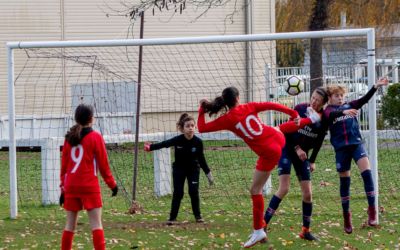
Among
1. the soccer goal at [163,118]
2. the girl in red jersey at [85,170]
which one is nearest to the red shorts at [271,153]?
the girl in red jersey at [85,170]

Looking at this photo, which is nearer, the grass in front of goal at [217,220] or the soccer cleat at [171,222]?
the grass in front of goal at [217,220]

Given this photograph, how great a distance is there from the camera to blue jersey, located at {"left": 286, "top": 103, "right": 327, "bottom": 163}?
10391 millimetres

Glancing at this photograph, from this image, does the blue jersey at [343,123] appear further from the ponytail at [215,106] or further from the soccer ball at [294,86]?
the soccer ball at [294,86]

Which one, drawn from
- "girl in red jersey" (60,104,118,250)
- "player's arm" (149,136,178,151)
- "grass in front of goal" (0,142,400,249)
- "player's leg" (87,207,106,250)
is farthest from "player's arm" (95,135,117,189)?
"player's arm" (149,136,178,151)

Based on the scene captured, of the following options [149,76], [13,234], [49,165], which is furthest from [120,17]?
[13,234]

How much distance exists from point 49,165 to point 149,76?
9.79 m

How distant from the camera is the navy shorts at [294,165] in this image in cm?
1027

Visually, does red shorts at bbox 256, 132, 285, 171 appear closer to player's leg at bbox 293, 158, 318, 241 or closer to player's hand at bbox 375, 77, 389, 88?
player's leg at bbox 293, 158, 318, 241

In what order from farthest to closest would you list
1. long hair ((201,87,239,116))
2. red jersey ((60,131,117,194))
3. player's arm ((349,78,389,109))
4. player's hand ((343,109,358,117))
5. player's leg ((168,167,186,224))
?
1. player's leg ((168,167,186,224))
2. player's arm ((349,78,389,109))
3. player's hand ((343,109,358,117))
4. long hair ((201,87,239,116))
5. red jersey ((60,131,117,194))

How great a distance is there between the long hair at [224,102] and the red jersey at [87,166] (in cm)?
159

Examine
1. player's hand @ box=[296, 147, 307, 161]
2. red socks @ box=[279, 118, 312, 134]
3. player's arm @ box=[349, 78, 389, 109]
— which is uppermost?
player's arm @ box=[349, 78, 389, 109]

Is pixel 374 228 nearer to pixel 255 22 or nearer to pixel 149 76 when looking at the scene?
pixel 149 76

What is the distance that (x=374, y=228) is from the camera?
36.2ft

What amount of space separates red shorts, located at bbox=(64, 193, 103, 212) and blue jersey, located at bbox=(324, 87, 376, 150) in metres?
3.10
